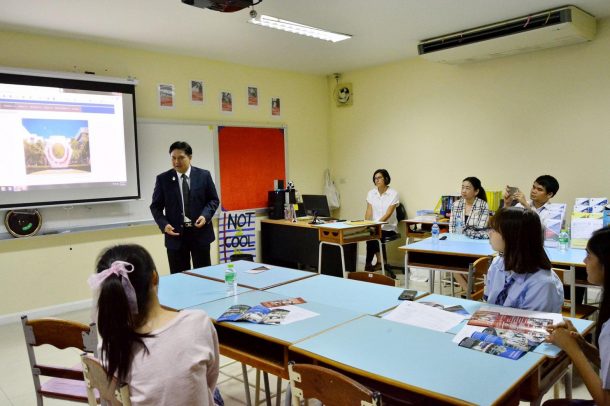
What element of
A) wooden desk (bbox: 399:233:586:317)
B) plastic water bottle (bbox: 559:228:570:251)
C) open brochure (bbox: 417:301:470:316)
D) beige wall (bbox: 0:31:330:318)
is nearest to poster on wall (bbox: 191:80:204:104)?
beige wall (bbox: 0:31:330:318)

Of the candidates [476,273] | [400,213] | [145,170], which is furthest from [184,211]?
[400,213]

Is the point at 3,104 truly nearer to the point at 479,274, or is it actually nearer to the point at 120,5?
the point at 120,5

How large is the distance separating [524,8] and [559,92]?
47.3 inches

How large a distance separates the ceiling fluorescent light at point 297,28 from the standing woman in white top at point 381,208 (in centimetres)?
184

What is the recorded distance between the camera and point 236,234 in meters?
6.21

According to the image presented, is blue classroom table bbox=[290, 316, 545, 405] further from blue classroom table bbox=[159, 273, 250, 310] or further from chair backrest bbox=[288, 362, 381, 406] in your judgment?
blue classroom table bbox=[159, 273, 250, 310]

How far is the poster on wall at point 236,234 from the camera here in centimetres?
607

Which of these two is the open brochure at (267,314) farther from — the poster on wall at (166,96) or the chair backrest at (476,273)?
the poster on wall at (166,96)

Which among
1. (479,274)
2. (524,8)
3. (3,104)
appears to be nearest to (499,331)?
(479,274)

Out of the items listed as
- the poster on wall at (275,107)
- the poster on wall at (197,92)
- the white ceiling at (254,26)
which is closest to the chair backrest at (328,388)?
the white ceiling at (254,26)

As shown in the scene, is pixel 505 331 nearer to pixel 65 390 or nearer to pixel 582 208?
pixel 65 390

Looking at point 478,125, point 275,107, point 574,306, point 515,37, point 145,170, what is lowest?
point 574,306

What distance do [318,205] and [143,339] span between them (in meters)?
4.61

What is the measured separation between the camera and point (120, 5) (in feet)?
12.6
